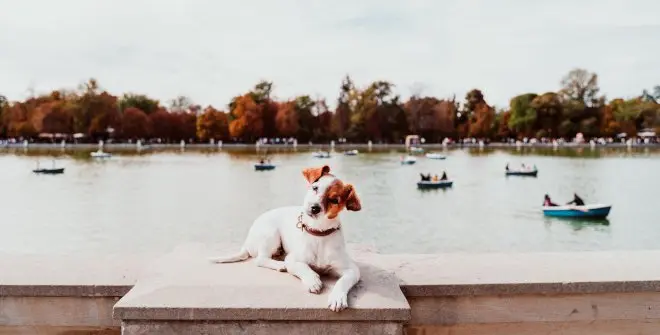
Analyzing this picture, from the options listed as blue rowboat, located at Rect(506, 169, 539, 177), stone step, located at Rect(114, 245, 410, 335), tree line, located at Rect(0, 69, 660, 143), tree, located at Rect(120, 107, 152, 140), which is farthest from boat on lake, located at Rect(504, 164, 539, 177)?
tree, located at Rect(120, 107, 152, 140)

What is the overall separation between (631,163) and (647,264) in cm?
7760

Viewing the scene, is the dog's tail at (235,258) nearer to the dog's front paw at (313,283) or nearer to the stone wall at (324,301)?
the stone wall at (324,301)

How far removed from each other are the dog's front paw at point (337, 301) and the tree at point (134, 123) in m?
107

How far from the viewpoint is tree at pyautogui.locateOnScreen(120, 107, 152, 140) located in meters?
106

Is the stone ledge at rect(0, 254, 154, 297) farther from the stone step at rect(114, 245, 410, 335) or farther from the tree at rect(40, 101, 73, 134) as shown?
the tree at rect(40, 101, 73, 134)

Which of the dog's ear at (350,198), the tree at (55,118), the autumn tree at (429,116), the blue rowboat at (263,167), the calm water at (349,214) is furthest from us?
the autumn tree at (429,116)

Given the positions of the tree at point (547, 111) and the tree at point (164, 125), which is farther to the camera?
the tree at point (164, 125)

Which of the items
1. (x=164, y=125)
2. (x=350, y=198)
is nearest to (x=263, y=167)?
(x=164, y=125)

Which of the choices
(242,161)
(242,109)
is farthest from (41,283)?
(242,109)

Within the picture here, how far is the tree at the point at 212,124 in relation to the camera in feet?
357

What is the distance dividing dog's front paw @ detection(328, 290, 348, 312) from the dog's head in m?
0.53

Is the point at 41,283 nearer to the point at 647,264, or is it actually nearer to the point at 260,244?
the point at 260,244

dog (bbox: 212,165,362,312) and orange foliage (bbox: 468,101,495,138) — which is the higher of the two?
orange foliage (bbox: 468,101,495,138)

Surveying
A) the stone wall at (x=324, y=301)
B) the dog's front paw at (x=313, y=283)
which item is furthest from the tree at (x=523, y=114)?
the dog's front paw at (x=313, y=283)
